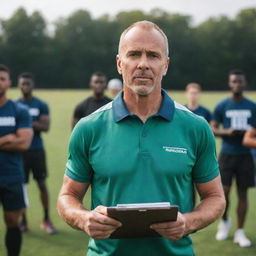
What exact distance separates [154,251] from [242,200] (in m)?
4.44

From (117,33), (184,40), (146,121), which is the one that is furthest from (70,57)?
(146,121)

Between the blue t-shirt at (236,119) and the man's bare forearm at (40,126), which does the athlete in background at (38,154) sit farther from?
the blue t-shirt at (236,119)

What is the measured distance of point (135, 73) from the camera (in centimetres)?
251

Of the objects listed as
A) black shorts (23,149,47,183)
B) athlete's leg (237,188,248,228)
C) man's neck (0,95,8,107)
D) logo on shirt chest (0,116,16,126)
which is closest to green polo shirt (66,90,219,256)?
logo on shirt chest (0,116,16,126)

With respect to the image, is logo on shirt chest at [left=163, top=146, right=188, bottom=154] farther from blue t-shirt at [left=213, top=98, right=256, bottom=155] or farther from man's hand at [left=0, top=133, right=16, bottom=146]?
blue t-shirt at [left=213, top=98, right=256, bottom=155]

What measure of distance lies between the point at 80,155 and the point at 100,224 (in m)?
0.48

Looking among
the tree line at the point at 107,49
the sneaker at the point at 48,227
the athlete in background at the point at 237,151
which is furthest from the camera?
the tree line at the point at 107,49

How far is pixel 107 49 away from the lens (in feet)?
251

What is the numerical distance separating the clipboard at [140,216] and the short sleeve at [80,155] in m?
0.41

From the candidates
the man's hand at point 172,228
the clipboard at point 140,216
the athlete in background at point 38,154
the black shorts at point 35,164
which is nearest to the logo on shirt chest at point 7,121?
the athlete in background at point 38,154

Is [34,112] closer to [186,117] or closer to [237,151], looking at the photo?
[237,151]

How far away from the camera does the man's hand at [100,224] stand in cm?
225

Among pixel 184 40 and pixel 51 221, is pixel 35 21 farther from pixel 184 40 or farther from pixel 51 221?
pixel 51 221

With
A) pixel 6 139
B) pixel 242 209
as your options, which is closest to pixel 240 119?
pixel 242 209
